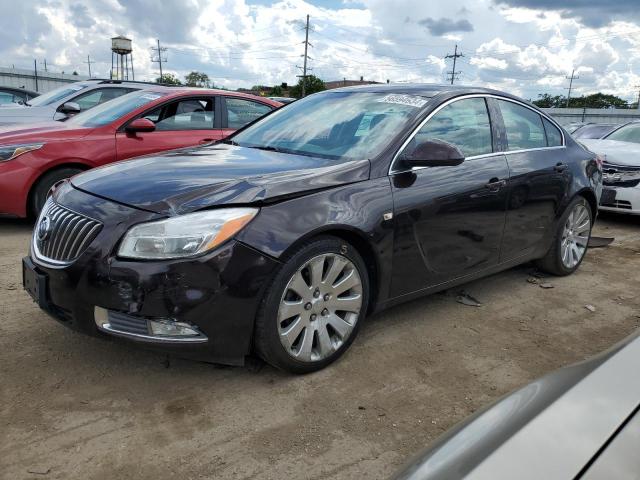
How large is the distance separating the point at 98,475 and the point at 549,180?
3629mm

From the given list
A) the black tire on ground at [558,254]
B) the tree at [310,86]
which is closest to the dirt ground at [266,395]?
the black tire on ground at [558,254]

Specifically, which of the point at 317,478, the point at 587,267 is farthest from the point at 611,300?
the point at 317,478

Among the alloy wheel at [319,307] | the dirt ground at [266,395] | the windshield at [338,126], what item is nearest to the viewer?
the dirt ground at [266,395]

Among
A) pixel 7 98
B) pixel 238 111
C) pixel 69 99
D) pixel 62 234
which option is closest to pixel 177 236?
pixel 62 234

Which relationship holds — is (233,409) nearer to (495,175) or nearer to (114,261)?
(114,261)

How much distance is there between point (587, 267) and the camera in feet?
17.3

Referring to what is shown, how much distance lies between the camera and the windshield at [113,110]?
20.0 feet

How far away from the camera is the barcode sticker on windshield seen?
11.7 ft

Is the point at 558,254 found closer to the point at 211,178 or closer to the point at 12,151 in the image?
the point at 211,178

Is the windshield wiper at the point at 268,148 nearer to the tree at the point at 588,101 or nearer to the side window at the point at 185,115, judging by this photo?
the side window at the point at 185,115

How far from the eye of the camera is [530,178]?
13.4ft

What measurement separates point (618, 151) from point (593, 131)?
256 cm

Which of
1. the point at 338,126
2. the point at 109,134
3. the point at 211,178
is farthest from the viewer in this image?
the point at 109,134

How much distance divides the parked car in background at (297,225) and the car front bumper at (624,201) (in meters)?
3.54
